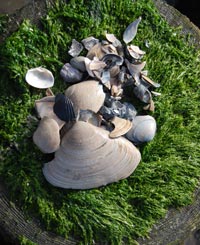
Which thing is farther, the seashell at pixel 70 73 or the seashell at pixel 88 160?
the seashell at pixel 70 73

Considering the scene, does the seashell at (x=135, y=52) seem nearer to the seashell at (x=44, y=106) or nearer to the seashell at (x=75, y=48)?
the seashell at (x=75, y=48)

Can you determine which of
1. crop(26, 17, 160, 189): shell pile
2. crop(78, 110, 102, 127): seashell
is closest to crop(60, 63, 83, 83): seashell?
crop(26, 17, 160, 189): shell pile

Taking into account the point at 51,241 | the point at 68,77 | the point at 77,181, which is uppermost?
the point at 68,77

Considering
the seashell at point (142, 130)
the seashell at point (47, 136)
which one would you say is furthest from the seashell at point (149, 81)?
the seashell at point (47, 136)

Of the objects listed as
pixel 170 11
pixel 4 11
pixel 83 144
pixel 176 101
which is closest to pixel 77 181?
pixel 83 144

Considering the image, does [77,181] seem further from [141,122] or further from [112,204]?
[141,122]

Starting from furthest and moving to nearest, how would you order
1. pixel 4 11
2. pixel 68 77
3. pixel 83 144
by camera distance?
pixel 4 11
pixel 68 77
pixel 83 144

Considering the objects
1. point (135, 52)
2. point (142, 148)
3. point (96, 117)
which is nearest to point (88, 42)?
point (135, 52)
